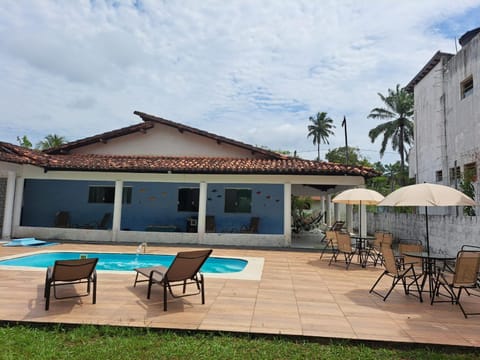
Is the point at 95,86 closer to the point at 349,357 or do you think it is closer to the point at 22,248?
the point at 22,248

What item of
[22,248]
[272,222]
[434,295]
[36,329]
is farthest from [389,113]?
[36,329]

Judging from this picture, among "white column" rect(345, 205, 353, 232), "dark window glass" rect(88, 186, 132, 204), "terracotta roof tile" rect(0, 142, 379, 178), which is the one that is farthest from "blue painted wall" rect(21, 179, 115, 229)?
"white column" rect(345, 205, 353, 232)

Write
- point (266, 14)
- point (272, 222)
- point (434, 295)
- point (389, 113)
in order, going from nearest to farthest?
point (434, 295), point (266, 14), point (272, 222), point (389, 113)

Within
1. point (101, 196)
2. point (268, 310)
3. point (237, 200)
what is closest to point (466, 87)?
point (237, 200)

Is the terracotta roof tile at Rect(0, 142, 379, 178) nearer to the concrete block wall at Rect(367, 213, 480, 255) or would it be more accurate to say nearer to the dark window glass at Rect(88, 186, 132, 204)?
the dark window glass at Rect(88, 186, 132, 204)

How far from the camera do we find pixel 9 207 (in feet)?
47.9

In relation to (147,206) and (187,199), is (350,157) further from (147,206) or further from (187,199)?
(147,206)

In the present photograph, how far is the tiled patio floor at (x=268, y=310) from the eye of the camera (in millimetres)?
4832

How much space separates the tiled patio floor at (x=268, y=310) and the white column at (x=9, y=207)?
7.77 m

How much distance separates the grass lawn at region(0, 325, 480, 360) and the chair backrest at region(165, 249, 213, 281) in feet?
4.21

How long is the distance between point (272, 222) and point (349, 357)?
43.9ft

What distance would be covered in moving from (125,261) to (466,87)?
17741 millimetres

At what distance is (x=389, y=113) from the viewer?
120 ft

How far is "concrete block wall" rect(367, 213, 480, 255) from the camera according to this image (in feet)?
31.9
